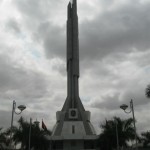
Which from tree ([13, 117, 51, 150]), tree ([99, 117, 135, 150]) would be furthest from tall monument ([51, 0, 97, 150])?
tree ([99, 117, 135, 150])

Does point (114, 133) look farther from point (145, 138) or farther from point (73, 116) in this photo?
point (73, 116)

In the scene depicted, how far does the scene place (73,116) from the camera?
72.8 metres

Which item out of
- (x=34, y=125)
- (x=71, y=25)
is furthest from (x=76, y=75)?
(x=34, y=125)

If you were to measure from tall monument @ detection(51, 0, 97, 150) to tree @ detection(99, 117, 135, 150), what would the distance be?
66.0 ft

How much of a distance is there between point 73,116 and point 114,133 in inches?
1081

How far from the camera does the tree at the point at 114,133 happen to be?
4569cm

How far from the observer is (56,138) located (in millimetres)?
66938

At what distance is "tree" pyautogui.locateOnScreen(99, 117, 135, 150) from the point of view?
150ft

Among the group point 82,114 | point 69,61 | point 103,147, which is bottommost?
point 103,147

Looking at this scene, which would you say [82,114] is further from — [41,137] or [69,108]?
[41,137]

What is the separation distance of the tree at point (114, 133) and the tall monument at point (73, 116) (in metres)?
20.1

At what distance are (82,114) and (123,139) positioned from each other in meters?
29.0

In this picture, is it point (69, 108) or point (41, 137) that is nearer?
point (41, 137)

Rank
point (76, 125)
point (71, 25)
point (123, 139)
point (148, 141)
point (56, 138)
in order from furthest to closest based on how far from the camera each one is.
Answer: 1. point (71, 25)
2. point (76, 125)
3. point (56, 138)
4. point (148, 141)
5. point (123, 139)
